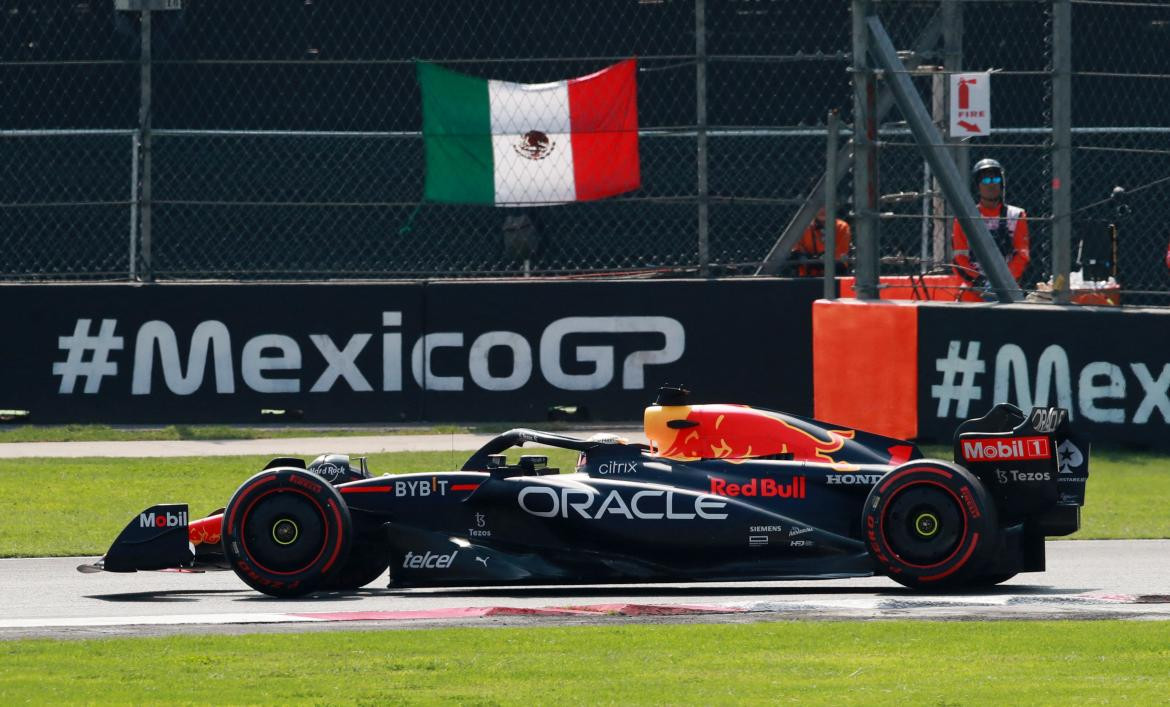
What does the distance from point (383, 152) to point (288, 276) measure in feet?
5.10

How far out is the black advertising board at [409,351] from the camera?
15992 millimetres

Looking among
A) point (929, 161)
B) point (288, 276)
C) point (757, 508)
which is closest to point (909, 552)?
point (757, 508)

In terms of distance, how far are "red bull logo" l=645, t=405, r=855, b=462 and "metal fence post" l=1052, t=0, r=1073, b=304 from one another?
15.3ft

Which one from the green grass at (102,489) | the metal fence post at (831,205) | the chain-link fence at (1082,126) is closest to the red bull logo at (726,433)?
the green grass at (102,489)

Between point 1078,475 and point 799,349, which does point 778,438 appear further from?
point 799,349

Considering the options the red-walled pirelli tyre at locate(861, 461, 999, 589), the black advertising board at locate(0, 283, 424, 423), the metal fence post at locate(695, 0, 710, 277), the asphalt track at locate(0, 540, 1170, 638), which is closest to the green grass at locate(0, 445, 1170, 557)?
the asphalt track at locate(0, 540, 1170, 638)

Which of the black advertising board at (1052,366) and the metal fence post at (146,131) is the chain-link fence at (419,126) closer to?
the metal fence post at (146,131)

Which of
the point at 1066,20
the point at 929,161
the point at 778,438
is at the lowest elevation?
the point at 778,438

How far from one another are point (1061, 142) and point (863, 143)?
1.52 metres

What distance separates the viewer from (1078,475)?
9180 mm

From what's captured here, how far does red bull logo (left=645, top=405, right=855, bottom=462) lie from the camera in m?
9.59

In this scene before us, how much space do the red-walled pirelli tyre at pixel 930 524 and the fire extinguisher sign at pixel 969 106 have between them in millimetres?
5647

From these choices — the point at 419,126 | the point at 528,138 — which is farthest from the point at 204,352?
the point at 419,126

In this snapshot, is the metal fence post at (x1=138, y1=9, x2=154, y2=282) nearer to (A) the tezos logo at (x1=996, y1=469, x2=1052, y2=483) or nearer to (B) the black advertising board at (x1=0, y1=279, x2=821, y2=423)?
(B) the black advertising board at (x1=0, y1=279, x2=821, y2=423)
